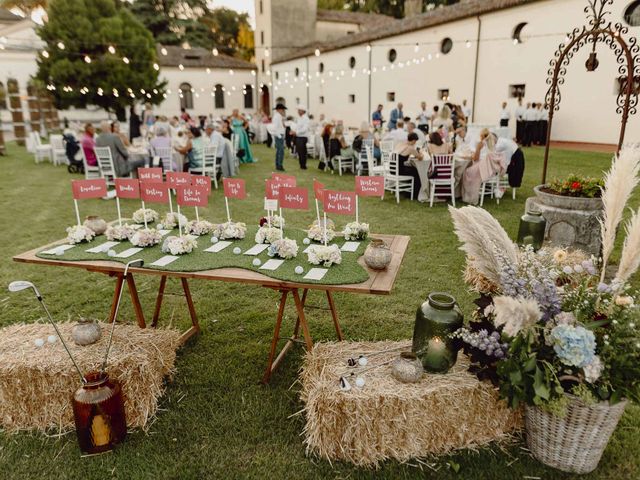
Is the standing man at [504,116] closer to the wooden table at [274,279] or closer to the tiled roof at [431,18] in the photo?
the tiled roof at [431,18]

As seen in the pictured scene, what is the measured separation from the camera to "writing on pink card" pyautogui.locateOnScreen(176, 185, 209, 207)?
3416mm

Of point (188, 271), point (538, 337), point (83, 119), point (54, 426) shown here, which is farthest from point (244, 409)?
point (83, 119)

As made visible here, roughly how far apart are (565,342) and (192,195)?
263 centimetres

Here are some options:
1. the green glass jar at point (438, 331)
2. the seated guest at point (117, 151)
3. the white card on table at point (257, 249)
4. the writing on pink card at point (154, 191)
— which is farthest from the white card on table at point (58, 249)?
the seated guest at point (117, 151)

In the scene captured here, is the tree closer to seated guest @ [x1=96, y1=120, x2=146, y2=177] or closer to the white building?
the white building

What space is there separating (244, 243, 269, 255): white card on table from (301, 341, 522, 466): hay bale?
101 cm

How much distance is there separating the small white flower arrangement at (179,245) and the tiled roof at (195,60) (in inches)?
1378

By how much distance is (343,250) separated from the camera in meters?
3.37

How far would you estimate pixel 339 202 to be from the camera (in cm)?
311

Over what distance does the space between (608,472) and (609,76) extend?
15.5 meters

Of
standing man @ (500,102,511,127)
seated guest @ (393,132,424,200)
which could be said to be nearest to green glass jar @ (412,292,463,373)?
seated guest @ (393,132,424,200)

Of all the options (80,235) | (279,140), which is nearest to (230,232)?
(80,235)

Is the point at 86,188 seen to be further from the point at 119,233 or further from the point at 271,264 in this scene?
the point at 271,264

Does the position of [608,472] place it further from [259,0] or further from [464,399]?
[259,0]
